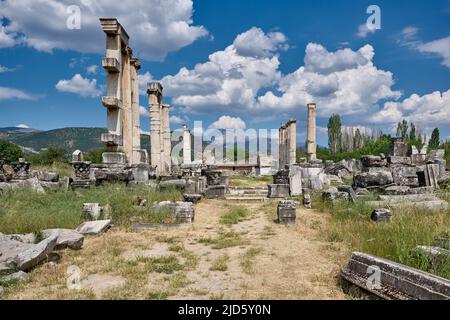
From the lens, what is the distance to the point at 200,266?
209 inches

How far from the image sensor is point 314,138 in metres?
27.3

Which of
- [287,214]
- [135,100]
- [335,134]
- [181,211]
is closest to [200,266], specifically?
[181,211]

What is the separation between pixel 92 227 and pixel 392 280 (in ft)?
20.0

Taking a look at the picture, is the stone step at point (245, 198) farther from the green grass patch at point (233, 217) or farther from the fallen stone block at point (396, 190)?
the fallen stone block at point (396, 190)

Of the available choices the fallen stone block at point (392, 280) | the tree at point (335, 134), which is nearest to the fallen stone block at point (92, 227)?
the fallen stone block at point (392, 280)

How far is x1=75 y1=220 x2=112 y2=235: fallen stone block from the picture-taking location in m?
7.09

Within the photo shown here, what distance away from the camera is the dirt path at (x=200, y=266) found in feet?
13.5

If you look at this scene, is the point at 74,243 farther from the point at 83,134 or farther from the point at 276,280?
the point at 83,134

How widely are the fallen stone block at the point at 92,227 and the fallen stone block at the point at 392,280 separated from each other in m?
5.31

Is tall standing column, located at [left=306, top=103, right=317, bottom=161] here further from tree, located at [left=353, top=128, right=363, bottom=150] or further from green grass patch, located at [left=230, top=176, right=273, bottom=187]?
tree, located at [left=353, top=128, right=363, bottom=150]

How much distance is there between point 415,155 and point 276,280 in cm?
1343

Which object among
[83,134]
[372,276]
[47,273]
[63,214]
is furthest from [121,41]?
[83,134]

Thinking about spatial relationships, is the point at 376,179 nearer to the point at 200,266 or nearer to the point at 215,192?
the point at 215,192

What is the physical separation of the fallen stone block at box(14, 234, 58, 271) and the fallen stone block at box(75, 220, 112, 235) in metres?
1.84
